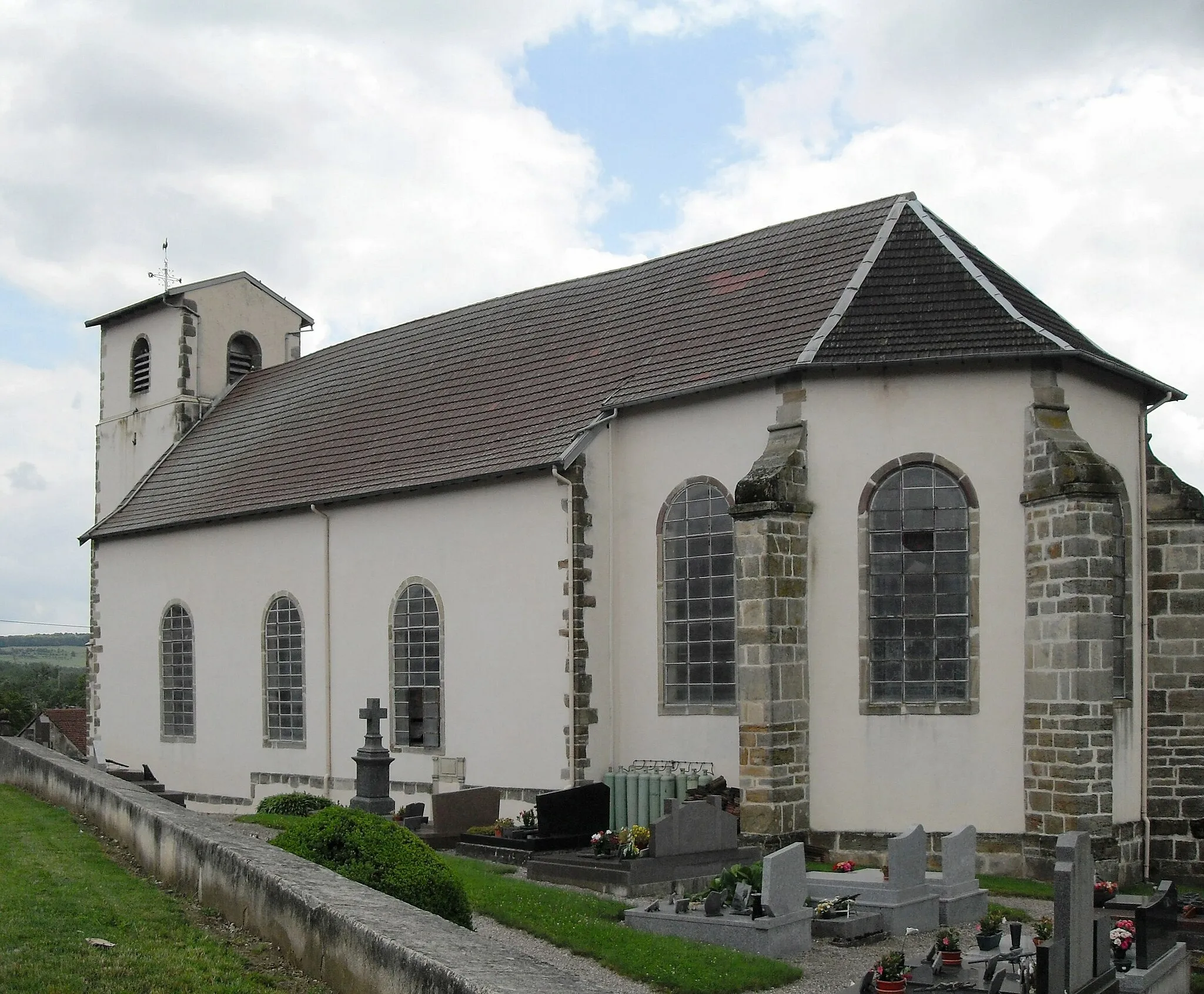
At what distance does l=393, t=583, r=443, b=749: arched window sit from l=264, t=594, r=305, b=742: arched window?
2.79 m

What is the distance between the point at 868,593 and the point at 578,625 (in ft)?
14.0

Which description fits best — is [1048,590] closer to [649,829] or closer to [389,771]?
[649,829]

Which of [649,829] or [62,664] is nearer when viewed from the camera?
[649,829]

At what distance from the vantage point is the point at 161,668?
1079 inches

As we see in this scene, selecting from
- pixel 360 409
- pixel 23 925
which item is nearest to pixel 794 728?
pixel 23 925

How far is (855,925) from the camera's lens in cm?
1215

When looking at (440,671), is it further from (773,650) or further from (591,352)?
(773,650)

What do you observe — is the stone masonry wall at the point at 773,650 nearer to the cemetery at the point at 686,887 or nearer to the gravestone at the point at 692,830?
the cemetery at the point at 686,887

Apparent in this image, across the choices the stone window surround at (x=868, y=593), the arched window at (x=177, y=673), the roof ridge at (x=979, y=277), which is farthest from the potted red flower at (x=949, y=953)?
the arched window at (x=177, y=673)

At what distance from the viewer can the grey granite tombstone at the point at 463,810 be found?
18.1 meters

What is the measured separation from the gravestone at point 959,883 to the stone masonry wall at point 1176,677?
14.9 feet

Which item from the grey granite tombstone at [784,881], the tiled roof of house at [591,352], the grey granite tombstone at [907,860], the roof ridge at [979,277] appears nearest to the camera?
the grey granite tombstone at [784,881]

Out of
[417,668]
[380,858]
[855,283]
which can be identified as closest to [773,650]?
[855,283]

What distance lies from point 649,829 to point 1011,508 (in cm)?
586
